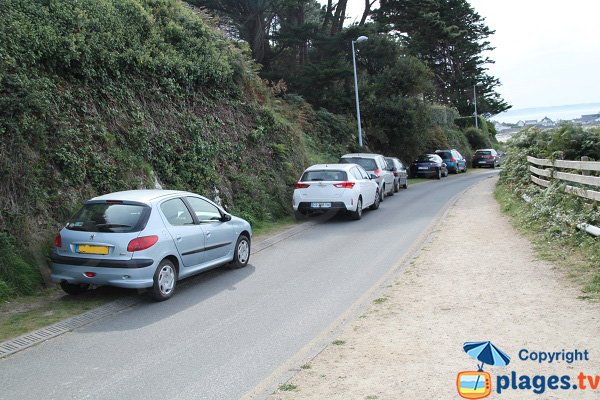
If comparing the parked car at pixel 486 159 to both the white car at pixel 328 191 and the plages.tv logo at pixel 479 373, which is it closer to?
the white car at pixel 328 191

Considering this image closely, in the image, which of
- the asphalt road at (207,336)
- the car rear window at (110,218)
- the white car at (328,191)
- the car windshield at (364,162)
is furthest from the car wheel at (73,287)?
the car windshield at (364,162)

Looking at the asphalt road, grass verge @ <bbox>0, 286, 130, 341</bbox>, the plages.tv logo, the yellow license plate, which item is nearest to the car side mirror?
the asphalt road

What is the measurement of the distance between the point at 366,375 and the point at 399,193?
1999cm

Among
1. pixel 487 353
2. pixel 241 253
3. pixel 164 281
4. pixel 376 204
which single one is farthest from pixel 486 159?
pixel 487 353

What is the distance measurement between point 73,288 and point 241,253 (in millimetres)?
3014

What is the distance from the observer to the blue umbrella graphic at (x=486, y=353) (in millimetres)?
4875

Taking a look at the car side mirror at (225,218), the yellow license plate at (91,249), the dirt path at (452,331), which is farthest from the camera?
the car side mirror at (225,218)

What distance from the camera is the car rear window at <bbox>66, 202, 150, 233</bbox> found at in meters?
7.57

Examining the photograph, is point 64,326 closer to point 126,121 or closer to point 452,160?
point 126,121

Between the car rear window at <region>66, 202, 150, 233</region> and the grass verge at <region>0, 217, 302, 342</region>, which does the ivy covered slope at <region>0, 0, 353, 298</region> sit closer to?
the grass verge at <region>0, 217, 302, 342</region>

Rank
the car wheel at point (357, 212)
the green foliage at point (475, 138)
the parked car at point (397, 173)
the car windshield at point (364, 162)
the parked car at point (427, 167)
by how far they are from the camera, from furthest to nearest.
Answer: the green foliage at point (475, 138) → the parked car at point (427, 167) → the parked car at point (397, 173) → the car windshield at point (364, 162) → the car wheel at point (357, 212)

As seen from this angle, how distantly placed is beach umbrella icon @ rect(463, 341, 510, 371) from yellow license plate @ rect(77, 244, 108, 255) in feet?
15.8

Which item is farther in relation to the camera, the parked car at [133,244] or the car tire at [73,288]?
the car tire at [73,288]

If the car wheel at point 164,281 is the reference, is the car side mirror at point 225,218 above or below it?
above
